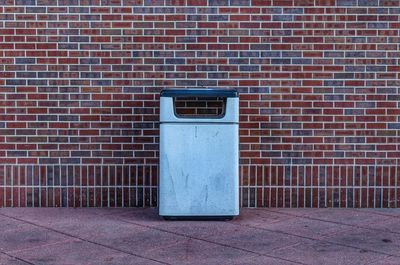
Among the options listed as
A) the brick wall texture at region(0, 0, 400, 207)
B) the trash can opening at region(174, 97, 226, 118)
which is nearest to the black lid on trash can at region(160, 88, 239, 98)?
the trash can opening at region(174, 97, 226, 118)

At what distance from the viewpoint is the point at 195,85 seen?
27.4ft

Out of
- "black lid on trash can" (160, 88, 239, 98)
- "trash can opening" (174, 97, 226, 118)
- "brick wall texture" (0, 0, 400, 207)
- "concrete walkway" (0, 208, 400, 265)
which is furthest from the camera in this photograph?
"brick wall texture" (0, 0, 400, 207)

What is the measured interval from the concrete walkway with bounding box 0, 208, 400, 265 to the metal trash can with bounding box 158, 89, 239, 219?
0.59 feet

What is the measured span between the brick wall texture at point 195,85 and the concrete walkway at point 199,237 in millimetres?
303

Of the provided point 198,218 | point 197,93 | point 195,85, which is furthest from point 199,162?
point 195,85

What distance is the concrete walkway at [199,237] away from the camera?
6188mm

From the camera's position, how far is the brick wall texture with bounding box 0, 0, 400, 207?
8344 millimetres

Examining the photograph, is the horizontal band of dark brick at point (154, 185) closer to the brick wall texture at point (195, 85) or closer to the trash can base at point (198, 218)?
the brick wall texture at point (195, 85)

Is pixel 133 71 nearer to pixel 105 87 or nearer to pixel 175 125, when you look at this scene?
pixel 105 87

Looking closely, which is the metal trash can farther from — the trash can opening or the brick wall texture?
the brick wall texture

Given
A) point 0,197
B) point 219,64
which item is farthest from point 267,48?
point 0,197

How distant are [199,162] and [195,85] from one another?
1.13 metres

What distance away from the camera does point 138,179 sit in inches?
329

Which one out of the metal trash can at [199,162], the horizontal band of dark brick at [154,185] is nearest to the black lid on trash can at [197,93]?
the metal trash can at [199,162]
